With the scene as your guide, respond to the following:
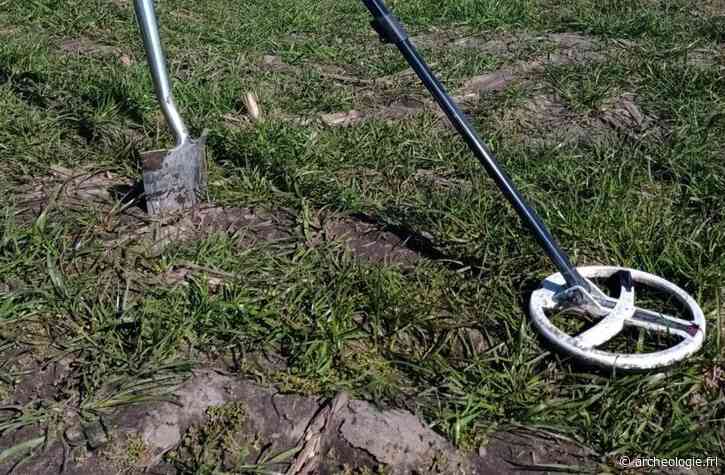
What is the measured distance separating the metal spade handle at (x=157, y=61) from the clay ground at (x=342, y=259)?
329mm

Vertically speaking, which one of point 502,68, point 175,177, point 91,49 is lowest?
point 502,68

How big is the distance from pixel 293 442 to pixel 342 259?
2.53 feet

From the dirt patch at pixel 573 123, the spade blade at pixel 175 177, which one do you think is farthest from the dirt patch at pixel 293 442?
the dirt patch at pixel 573 123

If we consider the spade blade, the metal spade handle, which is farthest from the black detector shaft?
the spade blade

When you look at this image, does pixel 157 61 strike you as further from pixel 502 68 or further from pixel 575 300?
pixel 502 68

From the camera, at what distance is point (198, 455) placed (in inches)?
68.3

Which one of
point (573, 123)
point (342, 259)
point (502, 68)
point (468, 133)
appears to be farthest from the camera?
point (502, 68)

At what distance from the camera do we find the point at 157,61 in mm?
2461

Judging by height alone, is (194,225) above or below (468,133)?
below

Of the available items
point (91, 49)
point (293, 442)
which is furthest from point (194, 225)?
point (91, 49)

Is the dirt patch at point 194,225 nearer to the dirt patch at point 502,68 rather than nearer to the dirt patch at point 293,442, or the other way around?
the dirt patch at point 293,442

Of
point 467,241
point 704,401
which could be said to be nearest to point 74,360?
point 467,241

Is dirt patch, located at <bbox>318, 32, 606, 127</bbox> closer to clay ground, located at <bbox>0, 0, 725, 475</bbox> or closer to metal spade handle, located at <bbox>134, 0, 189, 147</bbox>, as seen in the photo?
clay ground, located at <bbox>0, 0, 725, 475</bbox>

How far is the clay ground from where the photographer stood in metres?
1.80
